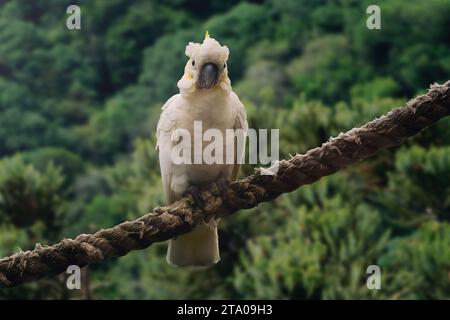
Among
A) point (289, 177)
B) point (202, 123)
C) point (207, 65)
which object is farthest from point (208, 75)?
point (289, 177)

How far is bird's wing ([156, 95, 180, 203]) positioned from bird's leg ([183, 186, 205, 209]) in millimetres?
→ 151

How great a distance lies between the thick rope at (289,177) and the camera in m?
1.62

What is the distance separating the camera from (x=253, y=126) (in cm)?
692

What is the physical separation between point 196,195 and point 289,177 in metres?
0.39

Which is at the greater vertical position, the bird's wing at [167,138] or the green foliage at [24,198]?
the green foliage at [24,198]

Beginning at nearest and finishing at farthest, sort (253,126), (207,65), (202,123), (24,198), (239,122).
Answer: (207,65), (202,123), (239,122), (24,198), (253,126)

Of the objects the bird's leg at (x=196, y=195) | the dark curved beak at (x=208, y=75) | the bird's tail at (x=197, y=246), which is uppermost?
the dark curved beak at (x=208, y=75)

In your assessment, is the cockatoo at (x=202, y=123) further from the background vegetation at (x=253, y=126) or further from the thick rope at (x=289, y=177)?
the background vegetation at (x=253, y=126)

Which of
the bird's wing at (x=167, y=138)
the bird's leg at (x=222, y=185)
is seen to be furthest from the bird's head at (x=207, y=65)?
the bird's leg at (x=222, y=185)

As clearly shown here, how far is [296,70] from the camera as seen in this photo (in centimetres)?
1144

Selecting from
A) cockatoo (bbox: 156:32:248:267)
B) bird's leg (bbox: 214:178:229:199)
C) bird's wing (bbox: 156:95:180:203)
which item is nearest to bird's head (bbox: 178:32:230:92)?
cockatoo (bbox: 156:32:248:267)

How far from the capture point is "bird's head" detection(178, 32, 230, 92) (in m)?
1.92

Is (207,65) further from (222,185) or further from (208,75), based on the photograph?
(222,185)

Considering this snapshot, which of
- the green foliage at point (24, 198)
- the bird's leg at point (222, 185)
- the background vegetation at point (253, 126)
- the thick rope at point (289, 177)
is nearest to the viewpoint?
the thick rope at point (289, 177)
